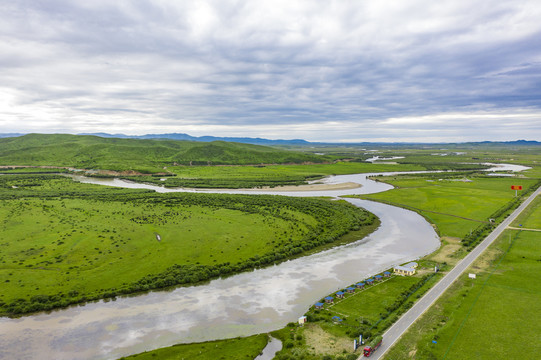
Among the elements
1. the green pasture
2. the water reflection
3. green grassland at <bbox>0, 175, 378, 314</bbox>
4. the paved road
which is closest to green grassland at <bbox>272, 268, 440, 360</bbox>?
the paved road

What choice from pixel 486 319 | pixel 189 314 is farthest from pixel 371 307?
pixel 189 314

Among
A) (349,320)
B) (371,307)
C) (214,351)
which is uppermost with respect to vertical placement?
(371,307)

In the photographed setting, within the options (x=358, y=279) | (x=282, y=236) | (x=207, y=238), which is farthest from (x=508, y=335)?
(x=207, y=238)

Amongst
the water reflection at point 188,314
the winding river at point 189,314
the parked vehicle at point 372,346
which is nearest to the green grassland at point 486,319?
the parked vehicle at point 372,346

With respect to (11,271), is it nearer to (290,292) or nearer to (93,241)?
(93,241)

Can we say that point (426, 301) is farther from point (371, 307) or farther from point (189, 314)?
point (189, 314)

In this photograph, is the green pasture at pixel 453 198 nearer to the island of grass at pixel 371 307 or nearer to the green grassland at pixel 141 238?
the island of grass at pixel 371 307

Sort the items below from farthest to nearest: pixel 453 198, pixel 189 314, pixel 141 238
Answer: pixel 453 198 → pixel 141 238 → pixel 189 314

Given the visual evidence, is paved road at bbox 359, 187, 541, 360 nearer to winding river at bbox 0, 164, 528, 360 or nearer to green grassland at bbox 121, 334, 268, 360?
winding river at bbox 0, 164, 528, 360
